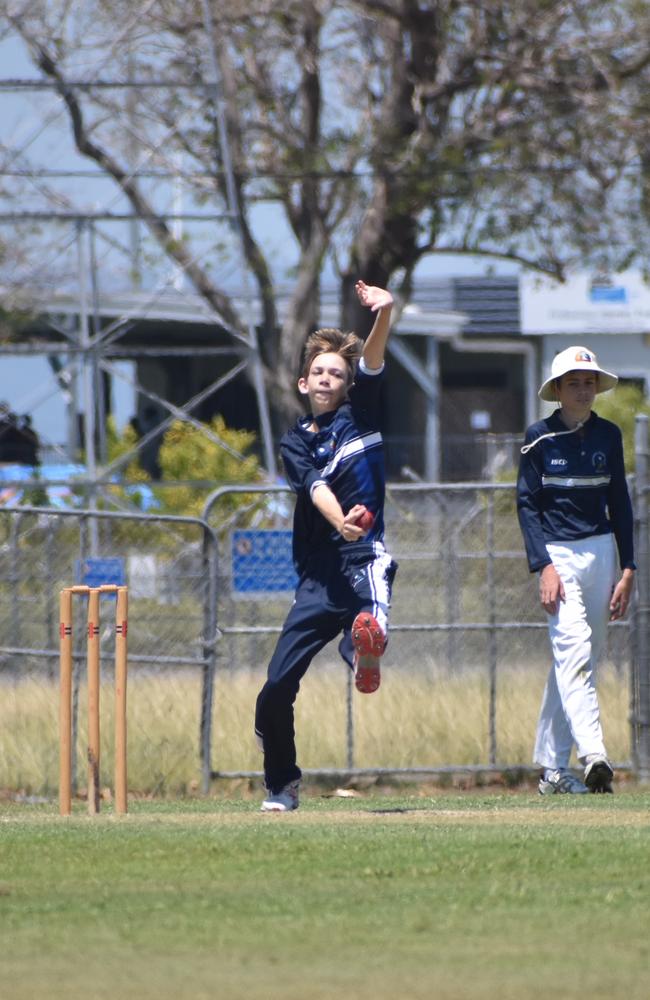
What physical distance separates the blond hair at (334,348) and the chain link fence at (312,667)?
3.49 m

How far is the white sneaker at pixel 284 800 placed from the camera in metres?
8.14

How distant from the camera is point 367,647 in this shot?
7379 millimetres

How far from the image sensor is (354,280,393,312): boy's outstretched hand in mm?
7645

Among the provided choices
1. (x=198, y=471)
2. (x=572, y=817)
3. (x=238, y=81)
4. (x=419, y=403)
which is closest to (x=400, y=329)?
(x=419, y=403)

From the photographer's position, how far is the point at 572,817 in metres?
7.61

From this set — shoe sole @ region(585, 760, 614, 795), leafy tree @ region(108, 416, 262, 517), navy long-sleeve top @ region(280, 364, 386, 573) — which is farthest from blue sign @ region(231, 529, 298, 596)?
leafy tree @ region(108, 416, 262, 517)

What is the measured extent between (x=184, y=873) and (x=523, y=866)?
1.08 m

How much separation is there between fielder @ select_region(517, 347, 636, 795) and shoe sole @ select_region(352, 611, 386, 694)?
1939 millimetres

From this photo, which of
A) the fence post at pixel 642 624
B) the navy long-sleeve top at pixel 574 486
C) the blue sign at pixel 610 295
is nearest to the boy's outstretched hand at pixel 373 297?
the navy long-sleeve top at pixel 574 486

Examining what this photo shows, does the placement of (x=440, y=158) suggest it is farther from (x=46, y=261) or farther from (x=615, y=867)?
(x=615, y=867)

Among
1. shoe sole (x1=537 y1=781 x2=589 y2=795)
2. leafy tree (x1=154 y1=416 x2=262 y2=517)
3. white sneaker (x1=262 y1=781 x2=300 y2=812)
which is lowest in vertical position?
shoe sole (x1=537 y1=781 x2=589 y2=795)

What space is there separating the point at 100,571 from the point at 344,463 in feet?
15.3

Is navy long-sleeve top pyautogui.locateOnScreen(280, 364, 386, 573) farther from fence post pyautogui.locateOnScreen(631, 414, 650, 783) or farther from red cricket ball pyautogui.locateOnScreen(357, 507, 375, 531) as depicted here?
fence post pyautogui.locateOnScreen(631, 414, 650, 783)

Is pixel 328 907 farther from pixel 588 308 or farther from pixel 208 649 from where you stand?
pixel 588 308
